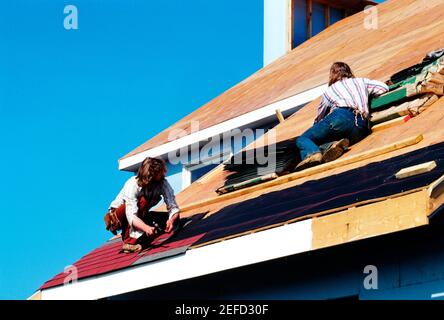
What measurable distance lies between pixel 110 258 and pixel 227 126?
4572mm

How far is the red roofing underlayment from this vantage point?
1131cm

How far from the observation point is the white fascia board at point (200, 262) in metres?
9.35

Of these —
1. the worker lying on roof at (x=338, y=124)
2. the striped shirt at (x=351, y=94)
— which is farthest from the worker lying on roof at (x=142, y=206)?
the striped shirt at (x=351, y=94)

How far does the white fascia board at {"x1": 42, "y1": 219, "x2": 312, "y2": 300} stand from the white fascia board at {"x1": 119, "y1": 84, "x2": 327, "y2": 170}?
14.9 ft

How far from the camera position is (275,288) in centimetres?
1047

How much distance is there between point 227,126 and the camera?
16.5 m

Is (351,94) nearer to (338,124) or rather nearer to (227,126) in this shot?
(338,124)

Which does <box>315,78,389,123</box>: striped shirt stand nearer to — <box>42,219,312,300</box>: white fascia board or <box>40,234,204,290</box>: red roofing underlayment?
<box>40,234,204,290</box>: red roofing underlayment

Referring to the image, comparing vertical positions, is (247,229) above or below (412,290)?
above

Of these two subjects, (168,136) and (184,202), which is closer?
(184,202)

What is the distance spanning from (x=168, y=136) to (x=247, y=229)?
8430mm

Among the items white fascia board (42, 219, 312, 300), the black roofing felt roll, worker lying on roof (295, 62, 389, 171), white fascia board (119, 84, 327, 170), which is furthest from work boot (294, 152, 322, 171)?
white fascia board (119, 84, 327, 170)
